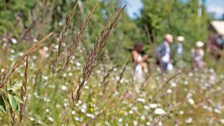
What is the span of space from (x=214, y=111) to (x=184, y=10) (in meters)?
13.5

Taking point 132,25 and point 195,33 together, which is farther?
point 195,33

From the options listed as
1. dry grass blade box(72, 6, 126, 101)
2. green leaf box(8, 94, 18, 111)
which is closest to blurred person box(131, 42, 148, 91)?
dry grass blade box(72, 6, 126, 101)

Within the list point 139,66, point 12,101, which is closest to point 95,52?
point 12,101

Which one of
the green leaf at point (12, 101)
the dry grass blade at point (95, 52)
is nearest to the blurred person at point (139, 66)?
the dry grass blade at point (95, 52)

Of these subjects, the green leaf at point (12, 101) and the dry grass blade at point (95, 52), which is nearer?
the green leaf at point (12, 101)

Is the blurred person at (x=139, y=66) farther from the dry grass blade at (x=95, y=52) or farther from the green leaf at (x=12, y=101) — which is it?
the green leaf at (x=12, y=101)

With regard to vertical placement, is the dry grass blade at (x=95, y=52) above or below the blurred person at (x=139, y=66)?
below

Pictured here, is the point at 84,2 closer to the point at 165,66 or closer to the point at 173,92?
the point at 165,66

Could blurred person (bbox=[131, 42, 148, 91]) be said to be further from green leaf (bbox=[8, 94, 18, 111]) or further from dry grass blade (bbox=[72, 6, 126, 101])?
green leaf (bbox=[8, 94, 18, 111])

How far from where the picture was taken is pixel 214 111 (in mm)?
5566

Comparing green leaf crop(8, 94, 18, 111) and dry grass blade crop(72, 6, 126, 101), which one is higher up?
dry grass blade crop(72, 6, 126, 101)

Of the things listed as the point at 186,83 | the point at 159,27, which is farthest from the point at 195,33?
the point at 186,83

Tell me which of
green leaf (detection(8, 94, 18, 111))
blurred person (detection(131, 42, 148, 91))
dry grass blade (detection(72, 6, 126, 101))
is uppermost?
blurred person (detection(131, 42, 148, 91))

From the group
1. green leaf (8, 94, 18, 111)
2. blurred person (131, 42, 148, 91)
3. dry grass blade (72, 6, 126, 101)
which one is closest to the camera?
green leaf (8, 94, 18, 111)
